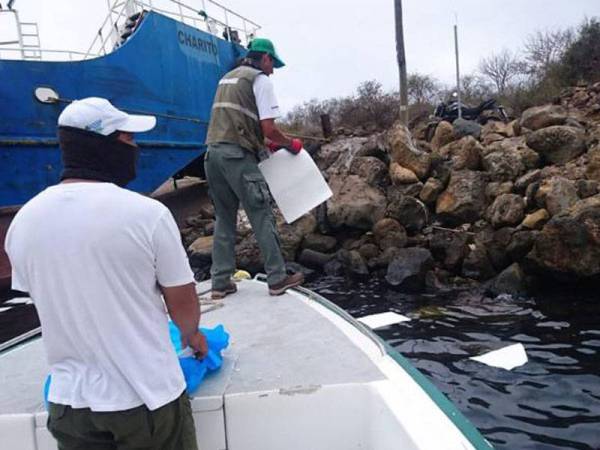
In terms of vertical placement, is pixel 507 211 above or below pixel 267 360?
above

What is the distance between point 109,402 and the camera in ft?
4.80

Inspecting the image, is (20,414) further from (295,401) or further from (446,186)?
(446,186)

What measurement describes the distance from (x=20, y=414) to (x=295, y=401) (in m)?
1.06

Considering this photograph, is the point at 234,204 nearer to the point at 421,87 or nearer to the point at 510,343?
the point at 510,343

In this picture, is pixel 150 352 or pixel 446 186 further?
pixel 446 186

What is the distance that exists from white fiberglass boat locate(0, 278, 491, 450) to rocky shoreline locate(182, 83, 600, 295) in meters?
4.36

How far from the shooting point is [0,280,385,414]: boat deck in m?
2.05

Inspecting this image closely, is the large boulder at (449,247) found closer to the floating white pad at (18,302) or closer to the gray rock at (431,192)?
the gray rock at (431,192)

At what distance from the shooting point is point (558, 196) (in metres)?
6.55

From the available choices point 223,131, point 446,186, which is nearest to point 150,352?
point 223,131

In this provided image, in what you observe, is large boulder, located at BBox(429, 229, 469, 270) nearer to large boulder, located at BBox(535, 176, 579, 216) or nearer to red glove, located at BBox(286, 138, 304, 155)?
large boulder, located at BBox(535, 176, 579, 216)

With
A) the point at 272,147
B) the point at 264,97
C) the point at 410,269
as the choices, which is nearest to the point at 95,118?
the point at 264,97

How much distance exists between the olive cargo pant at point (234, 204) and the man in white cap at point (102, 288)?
204 centimetres

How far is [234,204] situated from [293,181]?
0.49 metres
